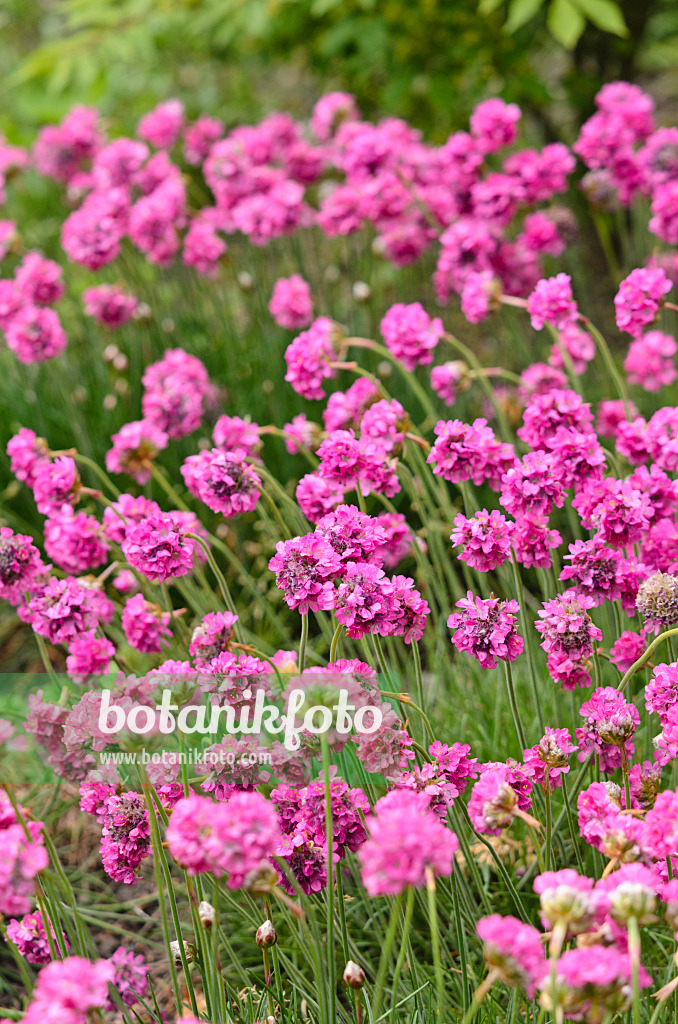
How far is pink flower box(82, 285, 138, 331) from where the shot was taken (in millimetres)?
3260

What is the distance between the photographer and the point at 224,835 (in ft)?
3.60

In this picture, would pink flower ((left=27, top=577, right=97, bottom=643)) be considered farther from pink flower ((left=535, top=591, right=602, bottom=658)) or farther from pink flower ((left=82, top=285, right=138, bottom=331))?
pink flower ((left=82, top=285, right=138, bottom=331))

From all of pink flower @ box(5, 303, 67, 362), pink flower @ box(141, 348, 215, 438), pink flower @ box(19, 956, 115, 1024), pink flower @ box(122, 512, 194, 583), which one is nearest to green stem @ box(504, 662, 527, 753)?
pink flower @ box(122, 512, 194, 583)

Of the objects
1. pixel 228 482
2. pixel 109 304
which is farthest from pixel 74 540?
pixel 109 304

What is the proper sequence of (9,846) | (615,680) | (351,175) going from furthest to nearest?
(351,175) → (615,680) → (9,846)

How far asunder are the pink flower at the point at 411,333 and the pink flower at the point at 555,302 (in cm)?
28

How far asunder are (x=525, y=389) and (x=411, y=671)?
894 millimetres

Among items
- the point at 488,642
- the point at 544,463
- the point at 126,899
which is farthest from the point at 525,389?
the point at 126,899

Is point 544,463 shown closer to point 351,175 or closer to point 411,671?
point 411,671

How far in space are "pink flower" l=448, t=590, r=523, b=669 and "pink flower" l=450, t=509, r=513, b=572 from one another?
0.12 meters

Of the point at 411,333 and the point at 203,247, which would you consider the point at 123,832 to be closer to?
the point at 411,333

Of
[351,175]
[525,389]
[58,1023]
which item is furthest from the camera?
[351,175]

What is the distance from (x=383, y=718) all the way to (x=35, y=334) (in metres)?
1.95

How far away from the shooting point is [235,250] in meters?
4.75
